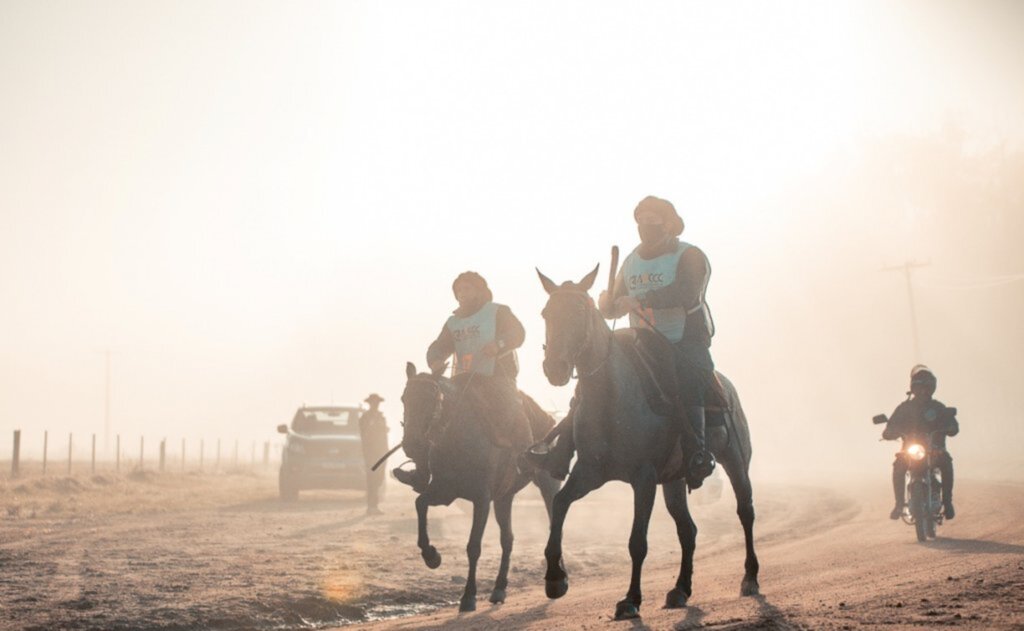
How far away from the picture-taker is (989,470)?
170 ft

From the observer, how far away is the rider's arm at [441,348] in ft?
42.8

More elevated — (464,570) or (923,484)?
(923,484)

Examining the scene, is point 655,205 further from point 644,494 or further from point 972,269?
point 972,269

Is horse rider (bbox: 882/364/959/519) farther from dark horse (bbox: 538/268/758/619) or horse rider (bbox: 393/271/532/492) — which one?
dark horse (bbox: 538/268/758/619)

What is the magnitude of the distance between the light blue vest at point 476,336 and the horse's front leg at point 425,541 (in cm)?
144

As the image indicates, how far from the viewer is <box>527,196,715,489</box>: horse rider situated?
964 centimetres

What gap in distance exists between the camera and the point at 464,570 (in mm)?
15430

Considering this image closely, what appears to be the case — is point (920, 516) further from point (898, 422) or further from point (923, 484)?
point (898, 422)

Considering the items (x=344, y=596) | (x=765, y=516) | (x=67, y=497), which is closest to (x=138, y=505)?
(x=67, y=497)

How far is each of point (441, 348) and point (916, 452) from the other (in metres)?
7.17

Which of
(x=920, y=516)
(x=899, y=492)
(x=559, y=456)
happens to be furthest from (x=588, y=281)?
(x=899, y=492)

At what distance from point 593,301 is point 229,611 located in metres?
5.15

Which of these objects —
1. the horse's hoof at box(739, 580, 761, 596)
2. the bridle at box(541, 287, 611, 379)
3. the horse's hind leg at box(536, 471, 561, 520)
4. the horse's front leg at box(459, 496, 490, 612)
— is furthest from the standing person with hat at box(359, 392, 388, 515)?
the bridle at box(541, 287, 611, 379)

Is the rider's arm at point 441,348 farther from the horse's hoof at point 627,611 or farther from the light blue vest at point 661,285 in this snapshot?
the horse's hoof at point 627,611
